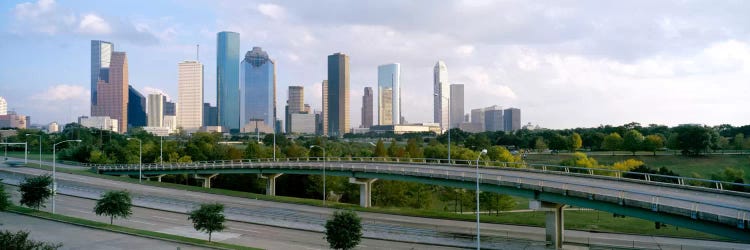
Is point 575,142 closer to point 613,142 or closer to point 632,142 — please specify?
point 613,142

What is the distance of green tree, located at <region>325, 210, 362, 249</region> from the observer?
1222 inches

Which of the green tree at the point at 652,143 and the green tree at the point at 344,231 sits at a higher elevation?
the green tree at the point at 652,143

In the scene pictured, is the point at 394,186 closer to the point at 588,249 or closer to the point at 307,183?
the point at 307,183

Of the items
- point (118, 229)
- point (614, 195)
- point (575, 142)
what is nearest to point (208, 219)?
point (118, 229)

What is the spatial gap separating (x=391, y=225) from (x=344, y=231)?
11.1 m

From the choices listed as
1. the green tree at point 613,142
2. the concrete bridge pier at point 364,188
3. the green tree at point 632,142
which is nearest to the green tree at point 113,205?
the concrete bridge pier at point 364,188

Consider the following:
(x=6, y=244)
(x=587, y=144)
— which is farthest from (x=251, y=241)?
(x=587, y=144)

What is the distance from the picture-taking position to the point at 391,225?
Answer: 41500 mm

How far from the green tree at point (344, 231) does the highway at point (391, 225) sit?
5.25 m

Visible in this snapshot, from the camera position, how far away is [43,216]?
43.3m

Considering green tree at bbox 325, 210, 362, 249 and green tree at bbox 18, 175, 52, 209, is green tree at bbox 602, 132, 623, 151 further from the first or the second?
green tree at bbox 18, 175, 52, 209

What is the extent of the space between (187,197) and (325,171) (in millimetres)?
16185

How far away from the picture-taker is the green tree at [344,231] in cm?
3103

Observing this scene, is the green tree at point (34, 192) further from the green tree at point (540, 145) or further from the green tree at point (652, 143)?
the green tree at point (652, 143)
